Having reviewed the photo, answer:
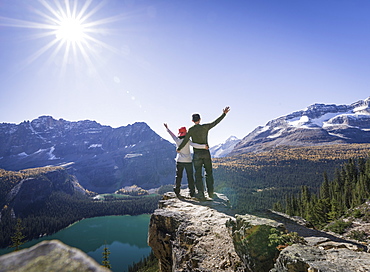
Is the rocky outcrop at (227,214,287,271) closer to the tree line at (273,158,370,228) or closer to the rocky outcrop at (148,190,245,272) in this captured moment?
the rocky outcrop at (148,190,245,272)

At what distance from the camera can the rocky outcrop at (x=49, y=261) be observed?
1601 mm

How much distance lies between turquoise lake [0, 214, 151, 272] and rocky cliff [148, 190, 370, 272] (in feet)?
292

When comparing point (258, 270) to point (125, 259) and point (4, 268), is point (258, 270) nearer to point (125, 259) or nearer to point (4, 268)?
point (4, 268)

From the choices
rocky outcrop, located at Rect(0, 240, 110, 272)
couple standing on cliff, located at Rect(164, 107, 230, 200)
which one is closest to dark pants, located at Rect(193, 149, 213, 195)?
couple standing on cliff, located at Rect(164, 107, 230, 200)

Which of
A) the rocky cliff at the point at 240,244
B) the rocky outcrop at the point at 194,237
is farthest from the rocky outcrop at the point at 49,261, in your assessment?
the rocky outcrop at the point at 194,237

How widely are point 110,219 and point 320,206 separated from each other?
15756 cm

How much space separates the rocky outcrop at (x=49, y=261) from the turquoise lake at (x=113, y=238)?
95.6 metres

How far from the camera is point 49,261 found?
1740 mm

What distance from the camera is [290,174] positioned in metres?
200

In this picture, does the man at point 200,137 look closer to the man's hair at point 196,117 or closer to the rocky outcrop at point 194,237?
the man's hair at point 196,117

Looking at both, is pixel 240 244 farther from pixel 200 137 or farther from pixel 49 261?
pixel 200 137

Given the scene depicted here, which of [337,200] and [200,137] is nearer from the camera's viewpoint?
[200,137]

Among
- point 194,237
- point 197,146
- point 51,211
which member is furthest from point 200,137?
point 51,211

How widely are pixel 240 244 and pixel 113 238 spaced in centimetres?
13797
